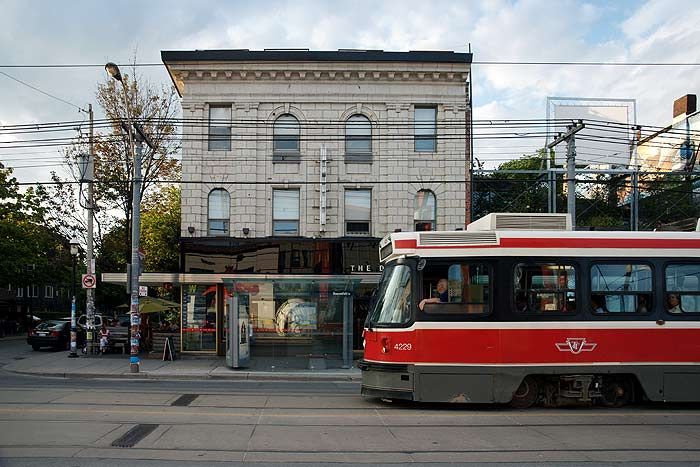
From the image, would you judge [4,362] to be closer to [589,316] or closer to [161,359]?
[161,359]

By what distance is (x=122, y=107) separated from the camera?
30391mm

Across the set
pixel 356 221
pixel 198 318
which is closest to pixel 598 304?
pixel 356 221

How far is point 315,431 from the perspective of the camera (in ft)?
31.8

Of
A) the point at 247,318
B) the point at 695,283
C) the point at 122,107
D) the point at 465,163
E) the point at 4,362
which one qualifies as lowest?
the point at 4,362

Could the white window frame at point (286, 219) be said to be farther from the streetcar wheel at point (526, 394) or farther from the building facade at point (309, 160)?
the streetcar wheel at point (526, 394)

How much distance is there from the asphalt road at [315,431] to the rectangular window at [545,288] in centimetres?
185

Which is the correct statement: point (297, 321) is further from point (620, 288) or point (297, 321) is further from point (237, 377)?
point (620, 288)

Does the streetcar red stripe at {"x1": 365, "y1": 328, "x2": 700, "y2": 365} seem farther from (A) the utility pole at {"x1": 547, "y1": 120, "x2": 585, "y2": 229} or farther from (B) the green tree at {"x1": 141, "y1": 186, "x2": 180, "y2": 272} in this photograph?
(B) the green tree at {"x1": 141, "y1": 186, "x2": 180, "y2": 272}

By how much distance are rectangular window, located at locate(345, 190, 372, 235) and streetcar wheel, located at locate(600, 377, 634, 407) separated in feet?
45.3

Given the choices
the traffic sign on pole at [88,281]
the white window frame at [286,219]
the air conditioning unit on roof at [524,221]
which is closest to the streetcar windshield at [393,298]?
the air conditioning unit on roof at [524,221]

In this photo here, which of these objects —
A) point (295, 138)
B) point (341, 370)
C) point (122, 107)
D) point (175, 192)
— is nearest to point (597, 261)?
point (341, 370)

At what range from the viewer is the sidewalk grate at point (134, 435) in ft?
28.5

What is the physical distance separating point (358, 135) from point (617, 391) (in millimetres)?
15435

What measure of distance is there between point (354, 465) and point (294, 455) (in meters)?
0.88
